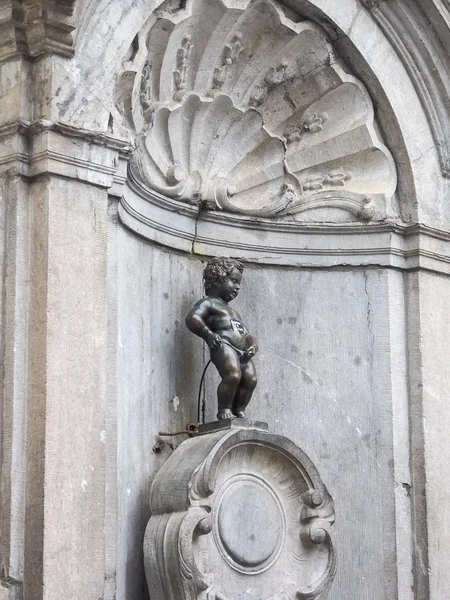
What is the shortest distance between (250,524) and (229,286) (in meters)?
1.22

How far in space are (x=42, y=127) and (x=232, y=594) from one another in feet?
7.74

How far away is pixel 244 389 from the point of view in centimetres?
700

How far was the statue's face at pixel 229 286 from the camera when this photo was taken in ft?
23.2

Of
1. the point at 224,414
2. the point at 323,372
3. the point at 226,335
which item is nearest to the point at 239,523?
the point at 224,414

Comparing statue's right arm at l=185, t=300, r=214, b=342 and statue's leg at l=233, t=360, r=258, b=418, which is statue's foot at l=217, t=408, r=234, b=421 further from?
statue's right arm at l=185, t=300, r=214, b=342

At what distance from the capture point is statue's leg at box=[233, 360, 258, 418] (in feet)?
22.9

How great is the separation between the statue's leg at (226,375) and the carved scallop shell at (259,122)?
0.94 metres

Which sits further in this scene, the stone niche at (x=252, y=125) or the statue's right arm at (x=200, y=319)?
A: the stone niche at (x=252, y=125)

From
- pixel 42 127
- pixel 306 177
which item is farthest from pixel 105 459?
pixel 306 177

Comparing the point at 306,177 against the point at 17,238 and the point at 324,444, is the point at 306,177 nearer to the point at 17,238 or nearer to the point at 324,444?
the point at 324,444

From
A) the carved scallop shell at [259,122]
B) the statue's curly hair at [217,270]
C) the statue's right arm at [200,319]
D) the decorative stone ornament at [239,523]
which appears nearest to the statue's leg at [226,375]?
the statue's right arm at [200,319]

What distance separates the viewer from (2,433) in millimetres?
5988

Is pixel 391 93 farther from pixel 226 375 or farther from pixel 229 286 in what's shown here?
pixel 226 375

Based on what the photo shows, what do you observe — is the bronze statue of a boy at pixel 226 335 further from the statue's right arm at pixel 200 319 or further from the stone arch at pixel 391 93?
the stone arch at pixel 391 93
